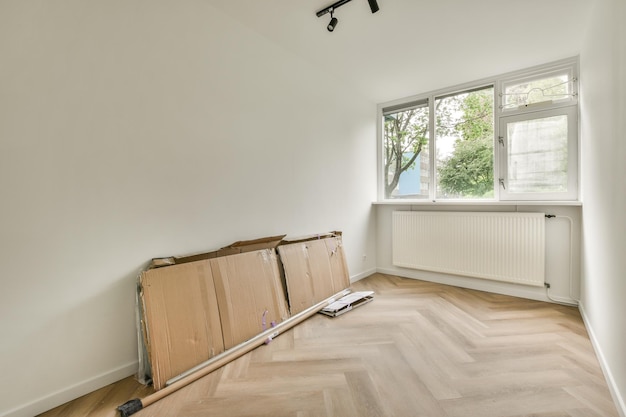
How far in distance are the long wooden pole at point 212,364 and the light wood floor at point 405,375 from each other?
0.04 metres

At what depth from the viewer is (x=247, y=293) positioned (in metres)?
2.30

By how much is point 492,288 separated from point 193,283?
342cm

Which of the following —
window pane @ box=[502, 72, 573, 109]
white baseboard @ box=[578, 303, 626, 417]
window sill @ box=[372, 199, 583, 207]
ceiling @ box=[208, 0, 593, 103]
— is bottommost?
white baseboard @ box=[578, 303, 626, 417]

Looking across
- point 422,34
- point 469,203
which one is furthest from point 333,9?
point 469,203

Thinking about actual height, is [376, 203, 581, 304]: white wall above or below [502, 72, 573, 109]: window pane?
below

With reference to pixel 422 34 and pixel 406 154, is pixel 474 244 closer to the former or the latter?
pixel 406 154

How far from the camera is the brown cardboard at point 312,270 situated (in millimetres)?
2738

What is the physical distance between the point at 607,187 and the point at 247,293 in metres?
2.58

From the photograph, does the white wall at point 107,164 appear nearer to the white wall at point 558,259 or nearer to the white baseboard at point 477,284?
the white baseboard at point 477,284

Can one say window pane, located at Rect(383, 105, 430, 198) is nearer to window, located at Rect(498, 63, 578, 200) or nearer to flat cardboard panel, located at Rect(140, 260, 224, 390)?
window, located at Rect(498, 63, 578, 200)

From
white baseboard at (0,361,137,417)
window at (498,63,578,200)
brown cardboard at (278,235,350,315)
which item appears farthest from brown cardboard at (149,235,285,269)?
window at (498,63,578,200)

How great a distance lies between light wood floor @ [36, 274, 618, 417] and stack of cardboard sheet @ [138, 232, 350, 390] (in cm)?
18

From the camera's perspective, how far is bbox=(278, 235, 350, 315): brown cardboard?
8.98 ft

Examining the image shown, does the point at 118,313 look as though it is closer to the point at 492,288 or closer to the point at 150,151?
the point at 150,151
